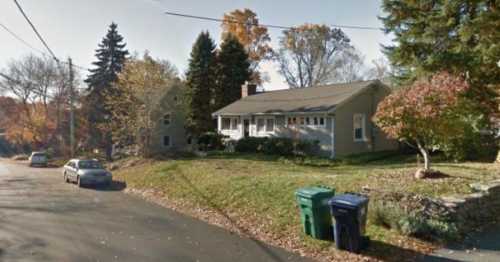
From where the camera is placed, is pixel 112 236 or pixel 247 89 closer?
pixel 112 236

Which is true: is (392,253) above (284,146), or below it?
below

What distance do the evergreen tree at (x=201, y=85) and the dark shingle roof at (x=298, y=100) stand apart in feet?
12.2

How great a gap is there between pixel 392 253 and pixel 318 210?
4.97 ft

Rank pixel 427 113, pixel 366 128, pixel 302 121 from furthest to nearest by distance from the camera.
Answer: pixel 302 121
pixel 366 128
pixel 427 113

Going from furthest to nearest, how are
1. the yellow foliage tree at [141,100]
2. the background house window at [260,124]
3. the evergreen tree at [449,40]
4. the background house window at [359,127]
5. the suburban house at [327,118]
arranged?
the background house window at [260,124] → the yellow foliage tree at [141,100] → the background house window at [359,127] → the suburban house at [327,118] → the evergreen tree at [449,40]

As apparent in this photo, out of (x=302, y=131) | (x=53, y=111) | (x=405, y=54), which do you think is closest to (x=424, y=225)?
(x=405, y=54)

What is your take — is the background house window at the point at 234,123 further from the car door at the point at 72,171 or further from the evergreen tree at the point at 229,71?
the car door at the point at 72,171

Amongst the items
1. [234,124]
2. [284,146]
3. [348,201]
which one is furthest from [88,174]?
[234,124]

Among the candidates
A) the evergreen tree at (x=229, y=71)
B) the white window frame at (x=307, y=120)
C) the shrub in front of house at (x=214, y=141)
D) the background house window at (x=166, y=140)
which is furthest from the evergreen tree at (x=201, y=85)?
the white window frame at (x=307, y=120)

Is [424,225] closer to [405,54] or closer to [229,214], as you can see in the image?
[229,214]

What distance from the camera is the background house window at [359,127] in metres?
23.6

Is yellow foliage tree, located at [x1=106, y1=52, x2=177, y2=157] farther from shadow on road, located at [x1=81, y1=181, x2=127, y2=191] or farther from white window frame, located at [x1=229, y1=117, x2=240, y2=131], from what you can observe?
white window frame, located at [x1=229, y1=117, x2=240, y2=131]

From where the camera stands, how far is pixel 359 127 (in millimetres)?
23984

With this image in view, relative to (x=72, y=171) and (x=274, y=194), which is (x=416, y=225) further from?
(x=72, y=171)
